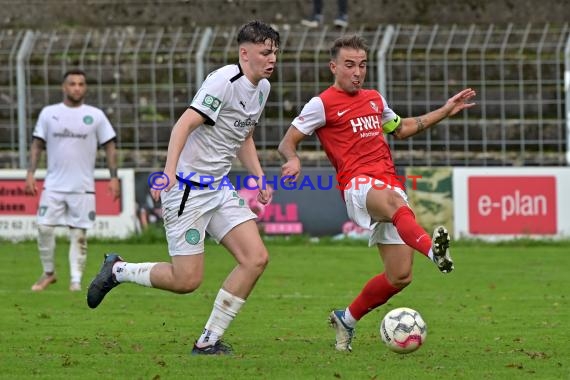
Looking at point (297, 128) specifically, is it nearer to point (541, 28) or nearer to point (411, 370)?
point (411, 370)

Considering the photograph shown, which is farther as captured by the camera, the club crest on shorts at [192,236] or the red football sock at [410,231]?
the club crest on shorts at [192,236]

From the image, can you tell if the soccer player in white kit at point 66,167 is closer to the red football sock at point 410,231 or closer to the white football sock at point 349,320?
the white football sock at point 349,320

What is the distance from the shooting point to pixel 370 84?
65.0 ft

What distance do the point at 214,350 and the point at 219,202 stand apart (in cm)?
96

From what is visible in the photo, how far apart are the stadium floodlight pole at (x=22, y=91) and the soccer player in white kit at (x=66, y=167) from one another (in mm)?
5986

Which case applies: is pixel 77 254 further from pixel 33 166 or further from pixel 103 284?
pixel 103 284

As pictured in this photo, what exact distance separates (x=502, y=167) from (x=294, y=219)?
298 centimetres

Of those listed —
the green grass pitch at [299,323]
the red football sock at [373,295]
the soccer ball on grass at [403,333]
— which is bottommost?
the green grass pitch at [299,323]

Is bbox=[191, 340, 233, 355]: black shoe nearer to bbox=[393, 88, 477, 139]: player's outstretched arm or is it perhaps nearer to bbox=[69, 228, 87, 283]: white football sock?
bbox=[393, 88, 477, 139]: player's outstretched arm

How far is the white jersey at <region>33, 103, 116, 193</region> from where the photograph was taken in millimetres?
13805

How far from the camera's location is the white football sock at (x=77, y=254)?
535 inches

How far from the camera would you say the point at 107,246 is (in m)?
18.7

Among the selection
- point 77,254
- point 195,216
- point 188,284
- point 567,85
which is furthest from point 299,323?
point 567,85

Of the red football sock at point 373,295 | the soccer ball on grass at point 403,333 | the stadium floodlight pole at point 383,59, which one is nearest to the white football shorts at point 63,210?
the red football sock at point 373,295
